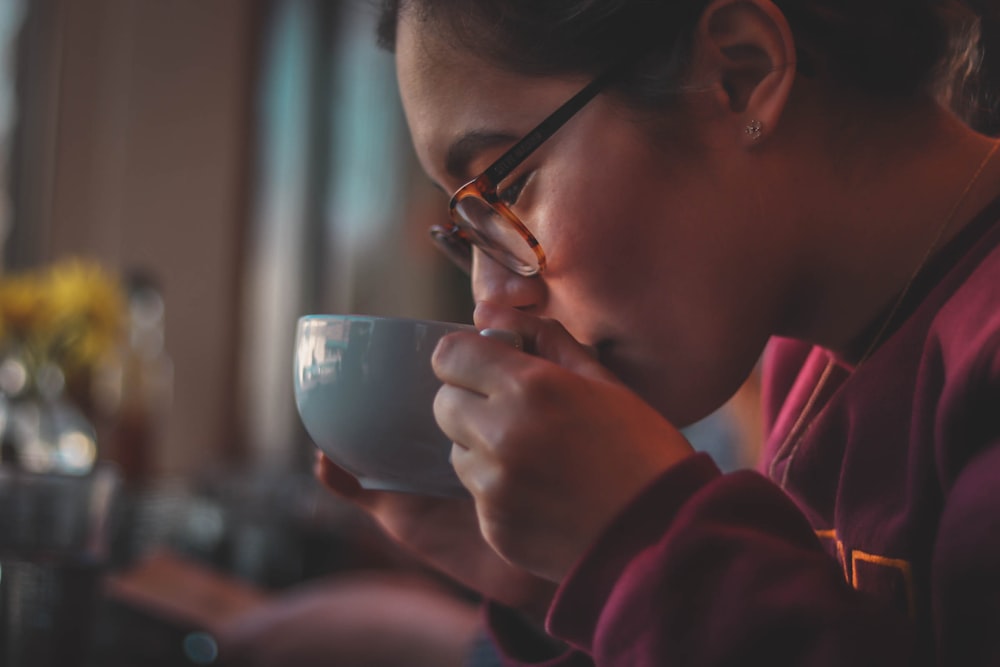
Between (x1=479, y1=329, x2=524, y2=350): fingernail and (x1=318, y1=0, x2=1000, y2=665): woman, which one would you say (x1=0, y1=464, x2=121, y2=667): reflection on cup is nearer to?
(x1=318, y1=0, x2=1000, y2=665): woman

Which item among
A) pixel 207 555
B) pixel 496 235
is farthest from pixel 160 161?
pixel 496 235

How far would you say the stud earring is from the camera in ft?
2.30

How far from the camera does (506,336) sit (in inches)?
23.6

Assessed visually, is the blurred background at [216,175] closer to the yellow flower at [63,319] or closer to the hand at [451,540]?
the yellow flower at [63,319]

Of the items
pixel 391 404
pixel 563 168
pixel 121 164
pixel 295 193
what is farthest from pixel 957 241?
pixel 295 193

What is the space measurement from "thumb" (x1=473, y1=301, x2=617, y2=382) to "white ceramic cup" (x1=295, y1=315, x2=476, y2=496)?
2 centimetres

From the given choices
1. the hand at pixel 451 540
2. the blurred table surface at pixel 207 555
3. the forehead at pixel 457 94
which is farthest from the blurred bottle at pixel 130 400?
the forehead at pixel 457 94

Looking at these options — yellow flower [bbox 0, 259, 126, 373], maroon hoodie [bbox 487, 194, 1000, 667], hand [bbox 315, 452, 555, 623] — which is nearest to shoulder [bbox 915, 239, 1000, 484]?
maroon hoodie [bbox 487, 194, 1000, 667]

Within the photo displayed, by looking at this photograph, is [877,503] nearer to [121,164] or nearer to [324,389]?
[324,389]

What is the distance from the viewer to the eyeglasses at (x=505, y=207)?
69 centimetres

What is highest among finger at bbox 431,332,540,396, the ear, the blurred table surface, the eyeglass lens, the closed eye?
the ear

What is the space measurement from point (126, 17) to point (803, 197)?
2.77 m

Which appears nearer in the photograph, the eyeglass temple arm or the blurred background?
the eyeglass temple arm

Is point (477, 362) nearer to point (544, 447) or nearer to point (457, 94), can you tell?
point (544, 447)
